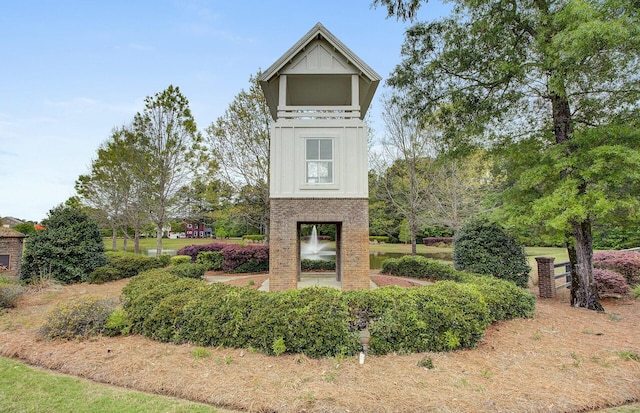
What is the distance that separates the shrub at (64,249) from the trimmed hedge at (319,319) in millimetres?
8621

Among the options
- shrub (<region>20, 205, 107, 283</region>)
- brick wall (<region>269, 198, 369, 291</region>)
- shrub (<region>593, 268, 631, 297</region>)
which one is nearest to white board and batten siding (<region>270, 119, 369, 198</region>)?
brick wall (<region>269, 198, 369, 291</region>)

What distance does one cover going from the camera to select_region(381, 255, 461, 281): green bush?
12.5 m

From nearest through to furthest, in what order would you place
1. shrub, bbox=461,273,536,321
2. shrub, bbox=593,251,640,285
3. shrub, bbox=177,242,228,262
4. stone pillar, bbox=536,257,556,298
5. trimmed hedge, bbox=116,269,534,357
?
trimmed hedge, bbox=116,269,534,357 < shrub, bbox=461,273,536,321 < stone pillar, bbox=536,257,556,298 < shrub, bbox=593,251,640,285 < shrub, bbox=177,242,228,262

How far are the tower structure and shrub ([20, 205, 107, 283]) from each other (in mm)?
9410

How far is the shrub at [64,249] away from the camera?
12445 millimetres

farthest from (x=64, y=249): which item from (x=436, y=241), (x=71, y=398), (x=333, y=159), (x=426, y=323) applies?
(x=436, y=241)

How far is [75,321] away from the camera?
20.7ft

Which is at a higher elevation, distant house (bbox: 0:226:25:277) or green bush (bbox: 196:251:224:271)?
distant house (bbox: 0:226:25:277)

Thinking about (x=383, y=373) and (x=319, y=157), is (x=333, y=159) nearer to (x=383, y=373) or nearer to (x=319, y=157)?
(x=319, y=157)

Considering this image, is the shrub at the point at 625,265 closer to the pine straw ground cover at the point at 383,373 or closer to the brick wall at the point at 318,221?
the pine straw ground cover at the point at 383,373

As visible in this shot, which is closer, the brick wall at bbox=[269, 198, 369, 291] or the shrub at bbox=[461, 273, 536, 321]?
the shrub at bbox=[461, 273, 536, 321]

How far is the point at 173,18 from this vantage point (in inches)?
419

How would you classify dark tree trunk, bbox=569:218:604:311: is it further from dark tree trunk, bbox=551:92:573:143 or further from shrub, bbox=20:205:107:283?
shrub, bbox=20:205:107:283

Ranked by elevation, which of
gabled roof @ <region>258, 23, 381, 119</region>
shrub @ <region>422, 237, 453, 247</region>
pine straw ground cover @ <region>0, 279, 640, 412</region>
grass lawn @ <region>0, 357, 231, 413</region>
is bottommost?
grass lawn @ <region>0, 357, 231, 413</region>
